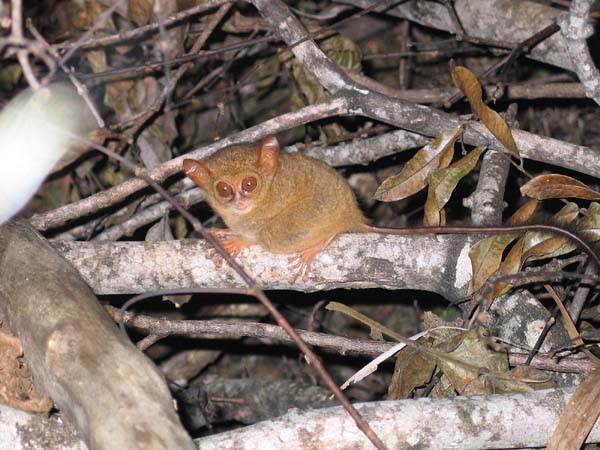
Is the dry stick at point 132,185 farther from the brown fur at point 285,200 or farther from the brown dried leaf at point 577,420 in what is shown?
the brown dried leaf at point 577,420

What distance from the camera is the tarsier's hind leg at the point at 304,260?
3.58m

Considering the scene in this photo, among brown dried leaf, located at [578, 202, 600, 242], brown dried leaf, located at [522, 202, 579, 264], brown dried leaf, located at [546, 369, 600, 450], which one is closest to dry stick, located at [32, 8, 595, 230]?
brown dried leaf, located at [578, 202, 600, 242]

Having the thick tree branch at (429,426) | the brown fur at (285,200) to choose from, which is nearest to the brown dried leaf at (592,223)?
the thick tree branch at (429,426)

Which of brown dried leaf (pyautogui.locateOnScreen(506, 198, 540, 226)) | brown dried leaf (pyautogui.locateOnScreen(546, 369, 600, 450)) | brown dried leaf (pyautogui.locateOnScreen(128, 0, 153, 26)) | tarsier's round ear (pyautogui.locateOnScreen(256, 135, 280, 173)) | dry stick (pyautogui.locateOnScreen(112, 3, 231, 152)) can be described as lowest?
brown dried leaf (pyautogui.locateOnScreen(546, 369, 600, 450))

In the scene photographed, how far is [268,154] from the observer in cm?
386

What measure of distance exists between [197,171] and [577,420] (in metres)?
2.20

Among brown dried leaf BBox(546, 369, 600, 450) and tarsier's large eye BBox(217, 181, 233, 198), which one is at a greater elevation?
tarsier's large eye BBox(217, 181, 233, 198)

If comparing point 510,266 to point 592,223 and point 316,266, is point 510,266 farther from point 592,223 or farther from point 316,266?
point 316,266

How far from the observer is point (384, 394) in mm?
5945

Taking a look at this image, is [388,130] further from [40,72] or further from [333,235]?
[40,72]

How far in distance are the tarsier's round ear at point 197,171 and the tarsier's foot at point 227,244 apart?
1.17 ft

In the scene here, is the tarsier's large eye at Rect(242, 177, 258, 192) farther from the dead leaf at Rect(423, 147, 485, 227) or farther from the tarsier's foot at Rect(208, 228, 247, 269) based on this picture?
the dead leaf at Rect(423, 147, 485, 227)

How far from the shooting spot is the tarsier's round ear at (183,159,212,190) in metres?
3.74

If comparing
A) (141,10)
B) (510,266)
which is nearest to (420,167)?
(510,266)
